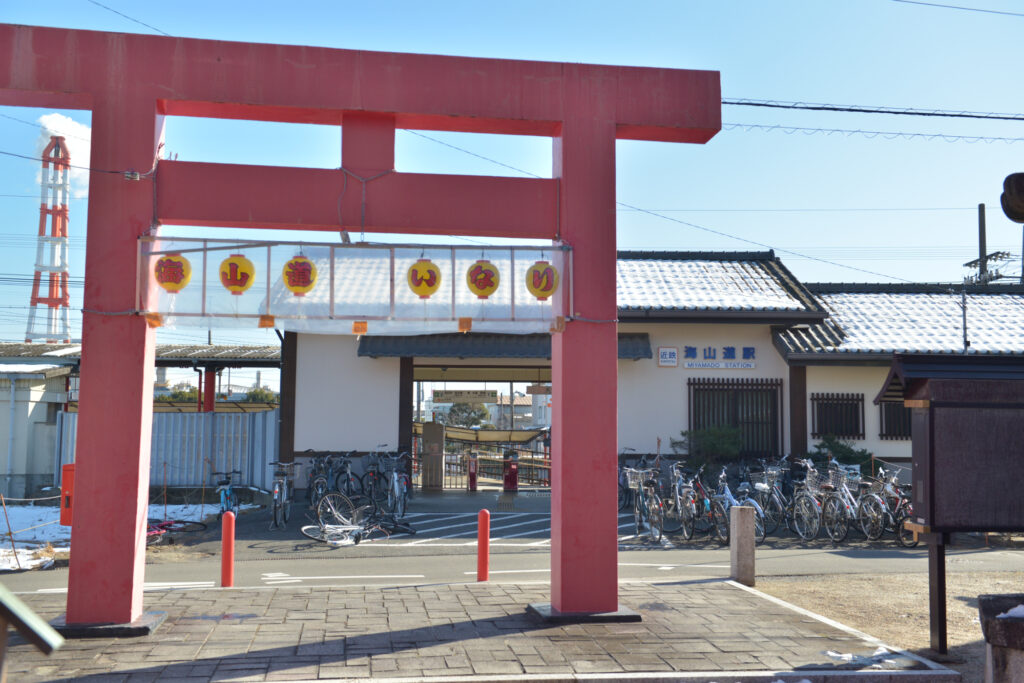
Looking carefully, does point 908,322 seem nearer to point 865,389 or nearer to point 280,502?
point 865,389

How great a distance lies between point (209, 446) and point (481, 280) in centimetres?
1324

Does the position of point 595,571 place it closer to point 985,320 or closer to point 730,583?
point 730,583

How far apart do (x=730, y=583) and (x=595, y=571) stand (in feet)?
9.59

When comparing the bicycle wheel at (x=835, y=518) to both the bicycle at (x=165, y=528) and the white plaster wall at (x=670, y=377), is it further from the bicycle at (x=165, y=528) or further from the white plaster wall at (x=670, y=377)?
the bicycle at (x=165, y=528)

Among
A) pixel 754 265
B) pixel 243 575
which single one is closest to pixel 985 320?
pixel 754 265

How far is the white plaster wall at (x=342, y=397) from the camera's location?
Answer: 755 inches

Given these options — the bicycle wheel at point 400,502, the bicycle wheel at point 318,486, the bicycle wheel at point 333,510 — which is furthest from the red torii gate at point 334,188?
the bicycle wheel at point 318,486

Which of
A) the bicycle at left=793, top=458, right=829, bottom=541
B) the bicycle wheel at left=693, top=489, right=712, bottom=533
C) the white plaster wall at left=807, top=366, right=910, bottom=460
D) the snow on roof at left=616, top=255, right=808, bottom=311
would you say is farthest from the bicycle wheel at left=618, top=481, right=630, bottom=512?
the white plaster wall at left=807, top=366, right=910, bottom=460

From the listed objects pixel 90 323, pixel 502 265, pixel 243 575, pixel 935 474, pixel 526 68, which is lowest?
pixel 243 575

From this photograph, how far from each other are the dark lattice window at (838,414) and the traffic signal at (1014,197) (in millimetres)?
14826

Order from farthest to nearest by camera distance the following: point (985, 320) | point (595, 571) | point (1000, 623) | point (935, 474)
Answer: point (985, 320) → point (595, 571) → point (935, 474) → point (1000, 623)

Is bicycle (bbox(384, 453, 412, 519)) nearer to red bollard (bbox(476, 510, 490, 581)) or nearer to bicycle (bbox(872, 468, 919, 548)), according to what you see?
red bollard (bbox(476, 510, 490, 581))

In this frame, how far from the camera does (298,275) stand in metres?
8.32

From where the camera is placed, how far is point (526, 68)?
857 cm
